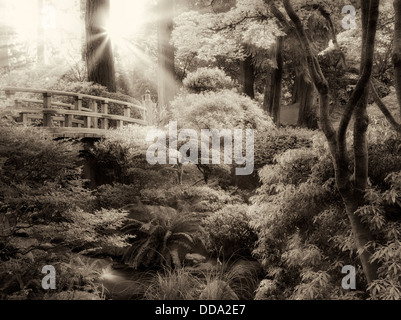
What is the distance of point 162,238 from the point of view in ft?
25.2

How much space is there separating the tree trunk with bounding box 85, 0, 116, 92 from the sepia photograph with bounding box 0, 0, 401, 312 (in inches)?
35.5

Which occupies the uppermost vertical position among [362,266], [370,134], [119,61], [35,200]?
[119,61]

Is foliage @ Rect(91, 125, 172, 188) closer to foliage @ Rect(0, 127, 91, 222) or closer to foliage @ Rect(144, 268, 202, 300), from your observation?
foliage @ Rect(0, 127, 91, 222)

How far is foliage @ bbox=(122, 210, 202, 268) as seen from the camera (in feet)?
24.0

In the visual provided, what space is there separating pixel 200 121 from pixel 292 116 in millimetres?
11058

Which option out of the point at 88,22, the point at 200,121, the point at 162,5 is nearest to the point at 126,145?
the point at 200,121

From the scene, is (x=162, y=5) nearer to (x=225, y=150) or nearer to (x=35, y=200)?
(x=225, y=150)

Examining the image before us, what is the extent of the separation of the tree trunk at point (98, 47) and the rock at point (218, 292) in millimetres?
11163

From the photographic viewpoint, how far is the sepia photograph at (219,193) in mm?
4609

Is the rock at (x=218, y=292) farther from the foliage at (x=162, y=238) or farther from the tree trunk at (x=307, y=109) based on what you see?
the tree trunk at (x=307, y=109)

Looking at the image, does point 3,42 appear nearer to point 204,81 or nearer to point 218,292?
point 204,81

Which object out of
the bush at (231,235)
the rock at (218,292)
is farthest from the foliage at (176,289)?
the bush at (231,235)

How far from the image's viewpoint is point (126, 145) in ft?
31.0
